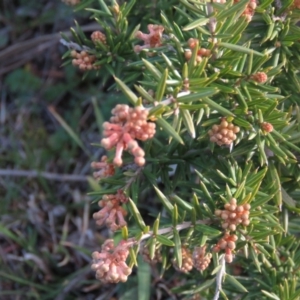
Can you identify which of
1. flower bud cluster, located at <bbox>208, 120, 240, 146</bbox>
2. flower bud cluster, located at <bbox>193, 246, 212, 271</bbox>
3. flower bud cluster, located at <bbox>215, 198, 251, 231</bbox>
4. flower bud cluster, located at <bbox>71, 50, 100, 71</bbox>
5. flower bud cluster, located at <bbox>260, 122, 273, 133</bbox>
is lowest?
flower bud cluster, located at <bbox>193, 246, 212, 271</bbox>

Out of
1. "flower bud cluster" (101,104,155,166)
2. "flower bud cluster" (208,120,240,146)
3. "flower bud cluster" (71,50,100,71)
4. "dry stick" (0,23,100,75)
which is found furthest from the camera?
"dry stick" (0,23,100,75)

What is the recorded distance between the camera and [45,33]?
3324 mm

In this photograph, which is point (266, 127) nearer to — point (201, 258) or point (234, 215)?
point (234, 215)

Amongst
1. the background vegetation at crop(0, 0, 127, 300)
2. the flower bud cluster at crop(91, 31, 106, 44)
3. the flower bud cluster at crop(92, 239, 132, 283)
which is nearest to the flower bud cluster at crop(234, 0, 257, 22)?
the flower bud cluster at crop(91, 31, 106, 44)

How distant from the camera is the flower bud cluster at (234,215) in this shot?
1.28 metres

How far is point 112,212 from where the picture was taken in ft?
4.38

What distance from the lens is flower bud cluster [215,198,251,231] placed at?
4.19 ft

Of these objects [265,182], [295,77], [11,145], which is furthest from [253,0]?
[11,145]

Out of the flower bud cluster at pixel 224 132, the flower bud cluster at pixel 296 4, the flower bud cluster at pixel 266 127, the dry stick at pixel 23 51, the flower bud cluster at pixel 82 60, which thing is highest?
the flower bud cluster at pixel 296 4

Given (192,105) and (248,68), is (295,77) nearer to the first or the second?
(248,68)

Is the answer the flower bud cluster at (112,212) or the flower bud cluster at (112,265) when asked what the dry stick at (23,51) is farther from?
the flower bud cluster at (112,265)

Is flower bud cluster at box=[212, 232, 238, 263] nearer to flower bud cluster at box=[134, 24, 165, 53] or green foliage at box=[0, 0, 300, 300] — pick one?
green foliage at box=[0, 0, 300, 300]

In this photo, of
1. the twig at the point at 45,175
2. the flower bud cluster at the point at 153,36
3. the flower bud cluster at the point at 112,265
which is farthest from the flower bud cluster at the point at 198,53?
the twig at the point at 45,175

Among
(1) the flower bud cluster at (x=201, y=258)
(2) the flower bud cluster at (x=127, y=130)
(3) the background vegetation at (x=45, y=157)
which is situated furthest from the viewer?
(3) the background vegetation at (x=45, y=157)
